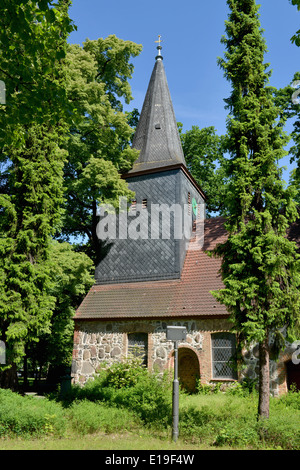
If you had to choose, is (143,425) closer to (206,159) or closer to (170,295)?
(170,295)

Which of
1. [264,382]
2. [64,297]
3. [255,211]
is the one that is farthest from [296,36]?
[64,297]

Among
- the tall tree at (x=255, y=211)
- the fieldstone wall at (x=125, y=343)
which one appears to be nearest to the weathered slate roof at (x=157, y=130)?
the fieldstone wall at (x=125, y=343)

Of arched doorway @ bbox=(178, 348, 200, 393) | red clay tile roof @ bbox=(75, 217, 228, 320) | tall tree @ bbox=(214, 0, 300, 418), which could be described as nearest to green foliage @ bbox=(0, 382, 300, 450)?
tall tree @ bbox=(214, 0, 300, 418)

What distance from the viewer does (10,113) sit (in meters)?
6.92

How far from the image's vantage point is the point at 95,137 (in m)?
17.8

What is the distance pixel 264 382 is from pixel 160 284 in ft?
27.0

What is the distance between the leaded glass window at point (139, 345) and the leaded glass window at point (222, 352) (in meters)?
2.73

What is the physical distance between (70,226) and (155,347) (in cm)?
740

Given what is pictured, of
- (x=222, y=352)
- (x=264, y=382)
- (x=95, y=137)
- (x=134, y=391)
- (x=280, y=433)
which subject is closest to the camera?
(x=280, y=433)

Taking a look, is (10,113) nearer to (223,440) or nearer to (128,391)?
(223,440)

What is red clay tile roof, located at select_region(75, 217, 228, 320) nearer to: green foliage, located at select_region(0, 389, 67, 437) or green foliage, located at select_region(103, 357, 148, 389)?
green foliage, located at select_region(103, 357, 148, 389)

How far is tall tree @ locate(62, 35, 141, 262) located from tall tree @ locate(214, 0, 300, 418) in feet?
25.4

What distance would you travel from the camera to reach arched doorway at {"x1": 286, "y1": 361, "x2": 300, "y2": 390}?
1234 cm
